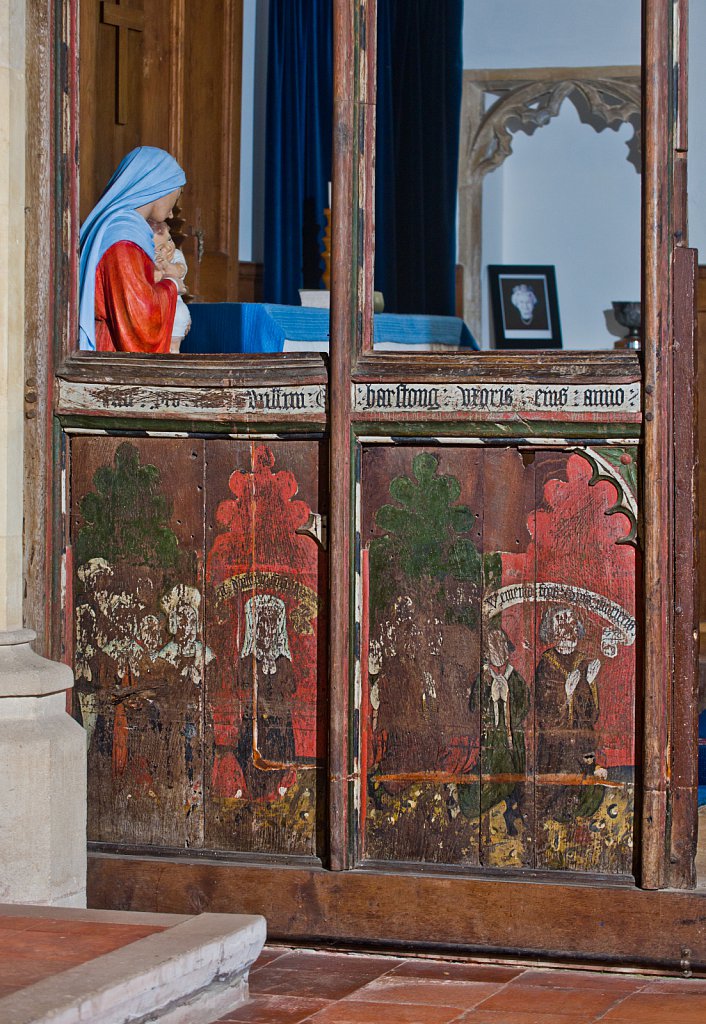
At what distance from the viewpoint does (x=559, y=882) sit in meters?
4.27

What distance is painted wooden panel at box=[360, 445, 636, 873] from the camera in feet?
14.1

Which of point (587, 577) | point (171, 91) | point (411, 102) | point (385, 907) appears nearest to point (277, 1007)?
point (385, 907)

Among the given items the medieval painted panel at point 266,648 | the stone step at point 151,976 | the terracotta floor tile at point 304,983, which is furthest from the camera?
the medieval painted panel at point 266,648

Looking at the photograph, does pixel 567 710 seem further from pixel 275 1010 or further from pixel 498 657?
pixel 275 1010

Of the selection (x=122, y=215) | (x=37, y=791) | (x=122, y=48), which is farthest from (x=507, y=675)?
(x=122, y=48)

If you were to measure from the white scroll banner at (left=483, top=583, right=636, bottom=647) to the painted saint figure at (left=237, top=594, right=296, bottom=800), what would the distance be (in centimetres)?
60

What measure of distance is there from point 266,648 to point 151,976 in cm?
122

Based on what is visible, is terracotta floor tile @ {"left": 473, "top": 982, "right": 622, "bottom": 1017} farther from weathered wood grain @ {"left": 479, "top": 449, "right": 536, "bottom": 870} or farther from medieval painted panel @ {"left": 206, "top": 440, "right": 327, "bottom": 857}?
medieval painted panel @ {"left": 206, "top": 440, "right": 327, "bottom": 857}

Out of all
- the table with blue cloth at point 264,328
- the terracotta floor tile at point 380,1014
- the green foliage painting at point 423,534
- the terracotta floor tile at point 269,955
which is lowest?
the terracotta floor tile at point 269,955

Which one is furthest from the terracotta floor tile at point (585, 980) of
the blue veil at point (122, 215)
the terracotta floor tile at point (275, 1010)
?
the blue veil at point (122, 215)

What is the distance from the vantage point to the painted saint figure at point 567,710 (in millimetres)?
4309

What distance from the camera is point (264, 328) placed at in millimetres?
5488

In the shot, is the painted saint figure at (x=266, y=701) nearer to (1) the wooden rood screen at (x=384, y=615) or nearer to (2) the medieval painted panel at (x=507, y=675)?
(1) the wooden rood screen at (x=384, y=615)

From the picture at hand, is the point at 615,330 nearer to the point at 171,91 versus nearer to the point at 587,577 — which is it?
the point at 171,91
